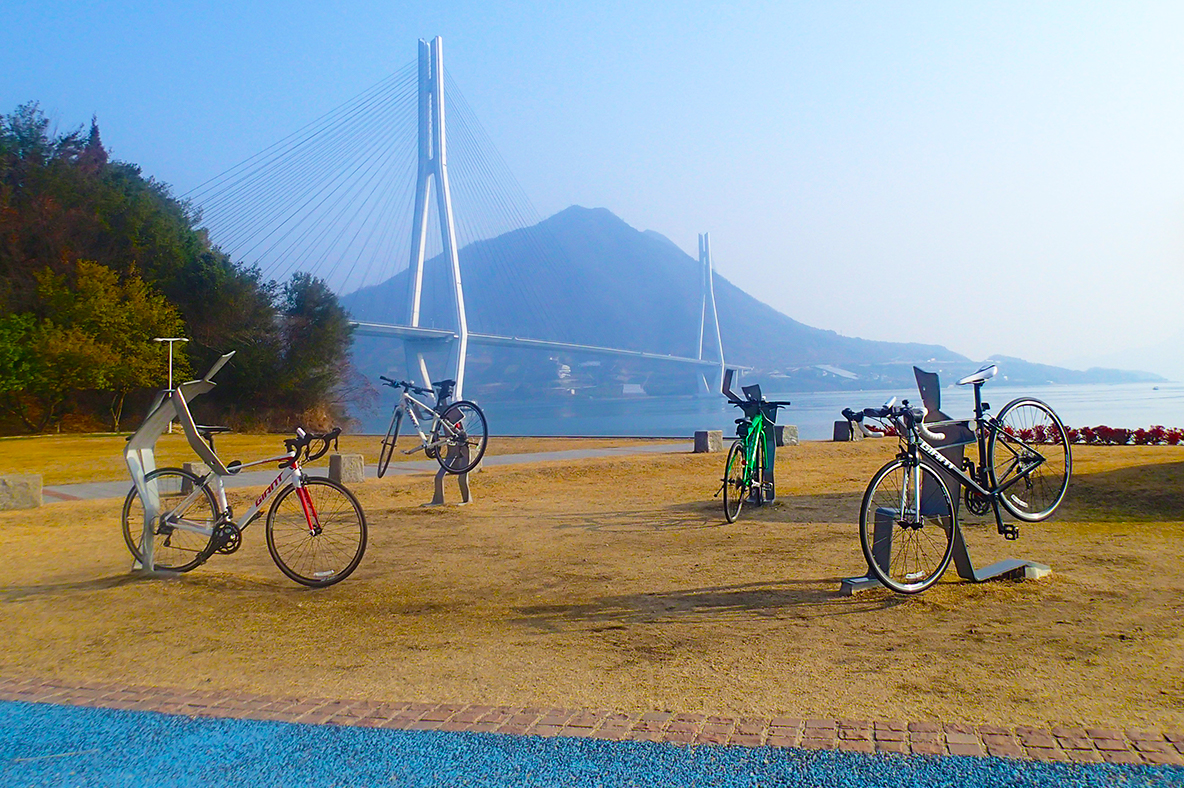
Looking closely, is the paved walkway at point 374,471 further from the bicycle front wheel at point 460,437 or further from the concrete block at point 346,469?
the bicycle front wheel at point 460,437

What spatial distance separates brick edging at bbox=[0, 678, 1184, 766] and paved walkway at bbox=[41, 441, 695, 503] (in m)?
5.41

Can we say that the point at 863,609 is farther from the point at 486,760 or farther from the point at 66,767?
the point at 66,767

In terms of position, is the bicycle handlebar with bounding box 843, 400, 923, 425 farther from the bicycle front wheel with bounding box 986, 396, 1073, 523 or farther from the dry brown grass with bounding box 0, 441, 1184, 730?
the dry brown grass with bounding box 0, 441, 1184, 730

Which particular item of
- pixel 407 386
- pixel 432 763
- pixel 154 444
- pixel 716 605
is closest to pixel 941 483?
pixel 716 605

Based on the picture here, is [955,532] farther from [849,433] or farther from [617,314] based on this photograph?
[617,314]

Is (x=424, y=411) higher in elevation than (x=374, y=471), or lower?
higher

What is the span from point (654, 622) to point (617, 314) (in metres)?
82.6

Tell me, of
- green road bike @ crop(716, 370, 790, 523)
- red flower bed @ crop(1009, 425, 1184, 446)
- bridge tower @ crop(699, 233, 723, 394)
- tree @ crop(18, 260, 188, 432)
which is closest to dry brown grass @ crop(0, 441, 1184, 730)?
green road bike @ crop(716, 370, 790, 523)

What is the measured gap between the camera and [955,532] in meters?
4.71

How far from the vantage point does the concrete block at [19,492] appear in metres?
9.61

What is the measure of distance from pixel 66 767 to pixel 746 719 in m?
2.16

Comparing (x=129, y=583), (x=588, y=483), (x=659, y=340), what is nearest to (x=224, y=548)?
(x=129, y=583)

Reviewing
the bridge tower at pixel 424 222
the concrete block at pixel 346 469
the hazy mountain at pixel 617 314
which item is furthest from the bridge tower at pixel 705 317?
the concrete block at pixel 346 469

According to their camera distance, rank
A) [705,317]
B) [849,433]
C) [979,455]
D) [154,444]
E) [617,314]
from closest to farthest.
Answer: [979,455], [154,444], [849,433], [705,317], [617,314]
